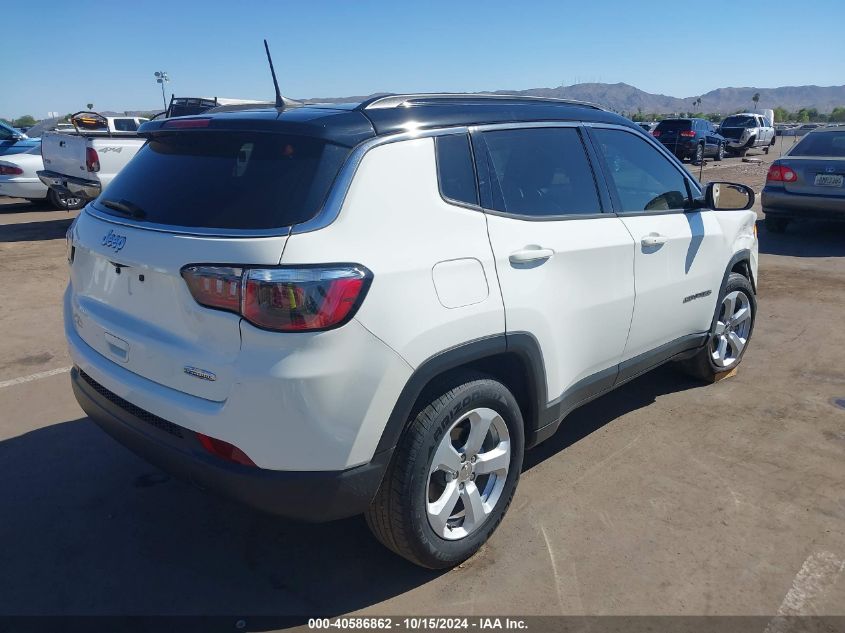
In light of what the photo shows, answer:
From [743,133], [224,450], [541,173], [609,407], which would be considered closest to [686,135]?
[743,133]

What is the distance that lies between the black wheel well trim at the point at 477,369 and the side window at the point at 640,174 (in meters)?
1.22

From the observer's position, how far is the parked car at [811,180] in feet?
30.5

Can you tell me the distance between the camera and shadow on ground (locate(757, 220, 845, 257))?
9477mm

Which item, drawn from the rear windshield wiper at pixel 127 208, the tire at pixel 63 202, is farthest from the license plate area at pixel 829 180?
the tire at pixel 63 202

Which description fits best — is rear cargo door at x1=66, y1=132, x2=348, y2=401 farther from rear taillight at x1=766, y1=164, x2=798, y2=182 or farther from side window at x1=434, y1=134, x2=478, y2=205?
rear taillight at x1=766, y1=164, x2=798, y2=182

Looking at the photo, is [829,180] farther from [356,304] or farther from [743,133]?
[743,133]

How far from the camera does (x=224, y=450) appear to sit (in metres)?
2.39

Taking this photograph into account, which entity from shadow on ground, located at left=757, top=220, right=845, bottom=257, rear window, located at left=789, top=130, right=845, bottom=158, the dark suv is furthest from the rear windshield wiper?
the dark suv

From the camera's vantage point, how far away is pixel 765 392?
4.75 m

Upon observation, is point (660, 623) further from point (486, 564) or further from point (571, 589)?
point (486, 564)

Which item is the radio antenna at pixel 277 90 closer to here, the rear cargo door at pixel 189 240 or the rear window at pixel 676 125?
the rear cargo door at pixel 189 240

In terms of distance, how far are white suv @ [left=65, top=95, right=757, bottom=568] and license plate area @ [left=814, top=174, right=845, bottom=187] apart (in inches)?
291

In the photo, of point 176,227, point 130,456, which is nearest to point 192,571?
point 130,456

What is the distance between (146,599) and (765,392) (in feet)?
13.4
